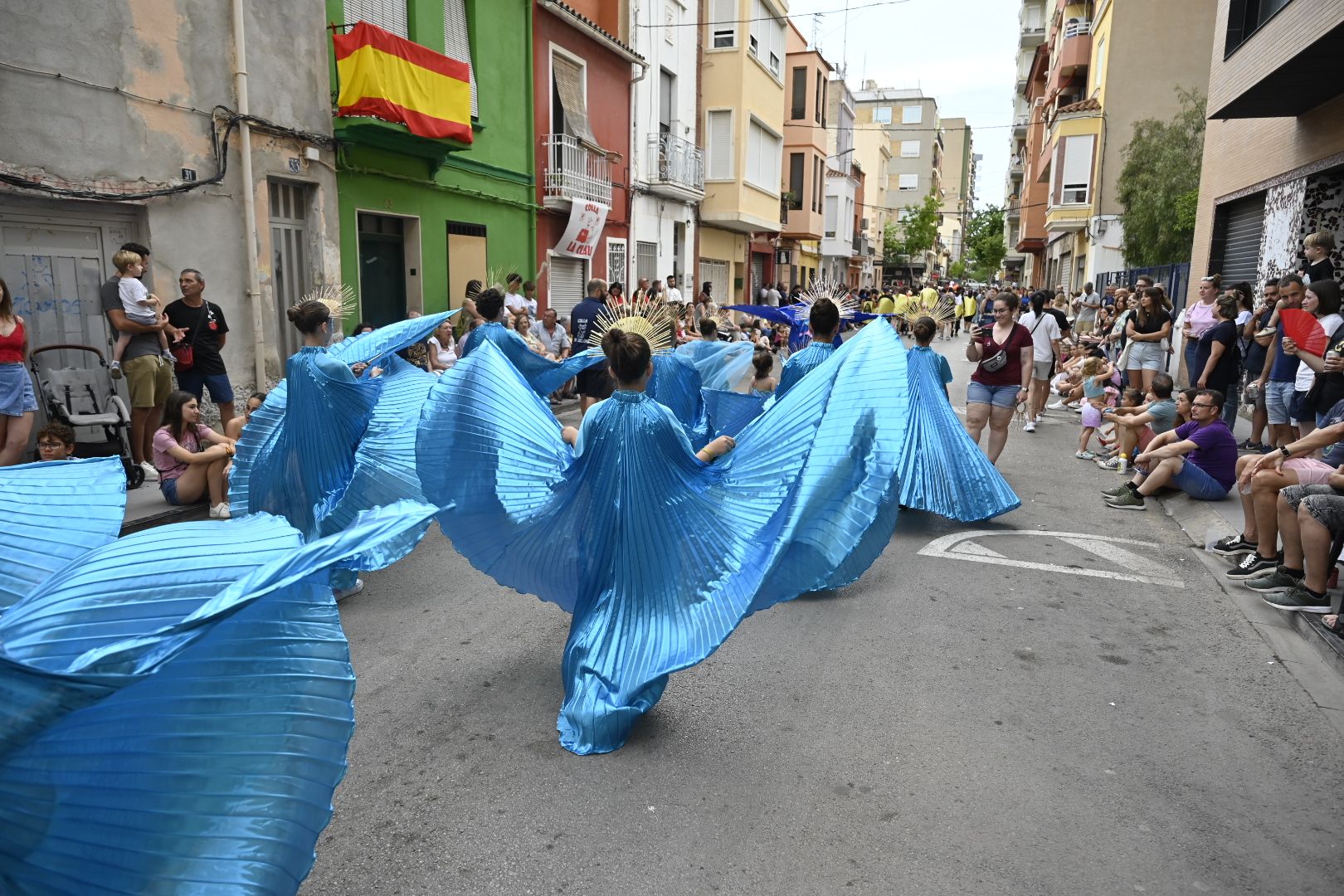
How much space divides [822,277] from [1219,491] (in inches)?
1556

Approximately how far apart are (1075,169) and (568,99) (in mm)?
19787

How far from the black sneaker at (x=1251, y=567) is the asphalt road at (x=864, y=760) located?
38 centimetres

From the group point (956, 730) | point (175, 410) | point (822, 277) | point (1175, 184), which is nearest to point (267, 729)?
point (956, 730)

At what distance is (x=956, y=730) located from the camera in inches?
145

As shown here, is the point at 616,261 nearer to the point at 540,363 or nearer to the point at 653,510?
the point at 540,363

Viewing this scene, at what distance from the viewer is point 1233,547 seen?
617cm

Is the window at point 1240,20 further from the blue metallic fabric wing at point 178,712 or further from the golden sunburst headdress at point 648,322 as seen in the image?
the blue metallic fabric wing at point 178,712

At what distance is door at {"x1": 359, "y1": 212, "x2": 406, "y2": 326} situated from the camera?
41.2 feet

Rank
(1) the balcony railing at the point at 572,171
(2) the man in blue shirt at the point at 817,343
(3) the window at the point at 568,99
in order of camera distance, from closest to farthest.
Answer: (2) the man in blue shirt at the point at 817,343, (1) the balcony railing at the point at 572,171, (3) the window at the point at 568,99

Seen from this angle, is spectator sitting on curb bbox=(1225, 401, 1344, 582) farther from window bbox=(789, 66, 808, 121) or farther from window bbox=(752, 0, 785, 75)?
window bbox=(789, 66, 808, 121)

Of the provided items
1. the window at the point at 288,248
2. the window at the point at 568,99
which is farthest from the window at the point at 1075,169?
the window at the point at 288,248

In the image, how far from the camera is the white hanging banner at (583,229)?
56.2 ft

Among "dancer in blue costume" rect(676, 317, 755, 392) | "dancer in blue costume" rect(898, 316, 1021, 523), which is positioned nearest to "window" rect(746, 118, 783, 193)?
"dancer in blue costume" rect(676, 317, 755, 392)

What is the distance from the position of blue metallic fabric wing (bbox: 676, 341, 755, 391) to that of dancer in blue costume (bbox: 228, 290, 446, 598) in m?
2.92
